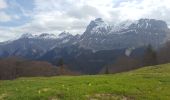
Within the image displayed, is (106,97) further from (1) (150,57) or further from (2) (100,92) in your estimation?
(1) (150,57)

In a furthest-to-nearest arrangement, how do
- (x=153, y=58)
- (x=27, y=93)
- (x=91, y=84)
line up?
1. (x=153, y=58)
2. (x=91, y=84)
3. (x=27, y=93)

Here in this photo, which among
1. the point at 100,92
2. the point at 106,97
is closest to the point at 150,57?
the point at 100,92

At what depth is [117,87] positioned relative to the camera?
32188 millimetres

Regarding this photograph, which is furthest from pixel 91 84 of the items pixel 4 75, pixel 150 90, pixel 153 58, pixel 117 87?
pixel 4 75

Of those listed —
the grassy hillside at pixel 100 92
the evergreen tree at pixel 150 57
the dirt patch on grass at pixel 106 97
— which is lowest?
the dirt patch on grass at pixel 106 97

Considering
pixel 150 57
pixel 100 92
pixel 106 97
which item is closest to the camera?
pixel 106 97

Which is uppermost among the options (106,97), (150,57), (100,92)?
(150,57)

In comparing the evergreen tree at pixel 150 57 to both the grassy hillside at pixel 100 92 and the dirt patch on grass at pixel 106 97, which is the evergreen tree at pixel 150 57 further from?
the dirt patch on grass at pixel 106 97

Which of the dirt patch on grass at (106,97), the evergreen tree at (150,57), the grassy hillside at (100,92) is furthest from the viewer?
the evergreen tree at (150,57)

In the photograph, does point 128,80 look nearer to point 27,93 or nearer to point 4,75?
point 27,93

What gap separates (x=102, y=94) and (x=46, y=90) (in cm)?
494

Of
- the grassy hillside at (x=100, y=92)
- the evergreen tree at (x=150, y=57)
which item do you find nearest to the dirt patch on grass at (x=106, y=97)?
the grassy hillside at (x=100, y=92)

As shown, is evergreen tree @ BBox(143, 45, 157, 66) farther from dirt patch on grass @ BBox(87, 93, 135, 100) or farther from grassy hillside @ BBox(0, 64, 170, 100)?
dirt patch on grass @ BBox(87, 93, 135, 100)

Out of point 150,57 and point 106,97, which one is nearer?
point 106,97
